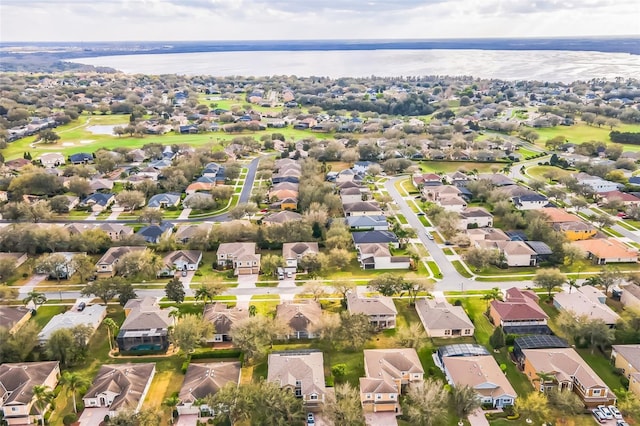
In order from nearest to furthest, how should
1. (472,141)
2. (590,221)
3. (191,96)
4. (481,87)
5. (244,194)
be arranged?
(590,221) → (244,194) → (472,141) → (191,96) → (481,87)

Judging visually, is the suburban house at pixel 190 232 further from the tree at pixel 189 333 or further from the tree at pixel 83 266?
the tree at pixel 189 333

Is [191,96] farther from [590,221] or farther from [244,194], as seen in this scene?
[590,221]

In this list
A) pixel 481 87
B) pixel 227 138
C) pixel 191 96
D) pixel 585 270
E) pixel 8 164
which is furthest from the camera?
pixel 481 87

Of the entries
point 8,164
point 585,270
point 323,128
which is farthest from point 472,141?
point 8,164

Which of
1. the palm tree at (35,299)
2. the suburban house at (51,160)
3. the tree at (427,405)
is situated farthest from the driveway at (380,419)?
the suburban house at (51,160)

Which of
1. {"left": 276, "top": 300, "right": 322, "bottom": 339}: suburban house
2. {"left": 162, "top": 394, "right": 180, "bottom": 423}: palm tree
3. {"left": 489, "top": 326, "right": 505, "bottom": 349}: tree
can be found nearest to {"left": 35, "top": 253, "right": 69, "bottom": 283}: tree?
{"left": 276, "top": 300, "right": 322, "bottom": 339}: suburban house

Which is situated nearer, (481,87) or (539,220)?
(539,220)
